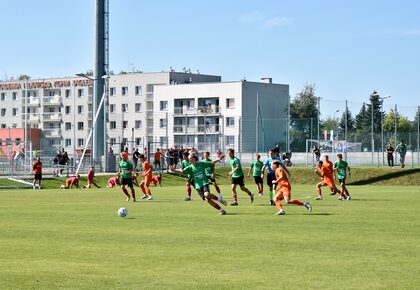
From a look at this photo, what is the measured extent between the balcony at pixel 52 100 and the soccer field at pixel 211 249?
4682 inches

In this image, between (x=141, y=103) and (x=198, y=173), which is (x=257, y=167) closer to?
(x=198, y=173)

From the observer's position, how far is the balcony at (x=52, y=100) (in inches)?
5842

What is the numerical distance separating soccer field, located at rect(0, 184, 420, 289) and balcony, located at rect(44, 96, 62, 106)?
390 feet

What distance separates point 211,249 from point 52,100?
13342 cm

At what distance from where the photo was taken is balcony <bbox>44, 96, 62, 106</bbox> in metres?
148

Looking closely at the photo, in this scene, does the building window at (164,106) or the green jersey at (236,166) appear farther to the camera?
the building window at (164,106)

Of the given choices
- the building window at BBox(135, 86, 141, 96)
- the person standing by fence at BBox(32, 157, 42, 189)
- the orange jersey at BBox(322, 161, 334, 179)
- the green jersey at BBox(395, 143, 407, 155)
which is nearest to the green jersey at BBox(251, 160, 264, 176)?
the orange jersey at BBox(322, 161, 334, 179)

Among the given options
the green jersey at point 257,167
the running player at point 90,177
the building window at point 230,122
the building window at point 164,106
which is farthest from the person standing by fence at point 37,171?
the building window at point 164,106

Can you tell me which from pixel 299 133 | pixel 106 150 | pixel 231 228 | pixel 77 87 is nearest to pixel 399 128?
pixel 299 133

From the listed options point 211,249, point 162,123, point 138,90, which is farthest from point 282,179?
point 138,90

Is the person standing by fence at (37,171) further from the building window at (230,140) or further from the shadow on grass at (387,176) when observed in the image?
the building window at (230,140)

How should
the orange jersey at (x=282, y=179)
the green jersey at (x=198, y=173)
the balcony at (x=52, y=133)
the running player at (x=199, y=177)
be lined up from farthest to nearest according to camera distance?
the balcony at (x=52, y=133) < the green jersey at (x=198, y=173) < the running player at (x=199, y=177) < the orange jersey at (x=282, y=179)

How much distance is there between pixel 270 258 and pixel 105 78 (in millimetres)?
60671

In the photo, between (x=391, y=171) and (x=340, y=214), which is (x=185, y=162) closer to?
(x=340, y=214)
